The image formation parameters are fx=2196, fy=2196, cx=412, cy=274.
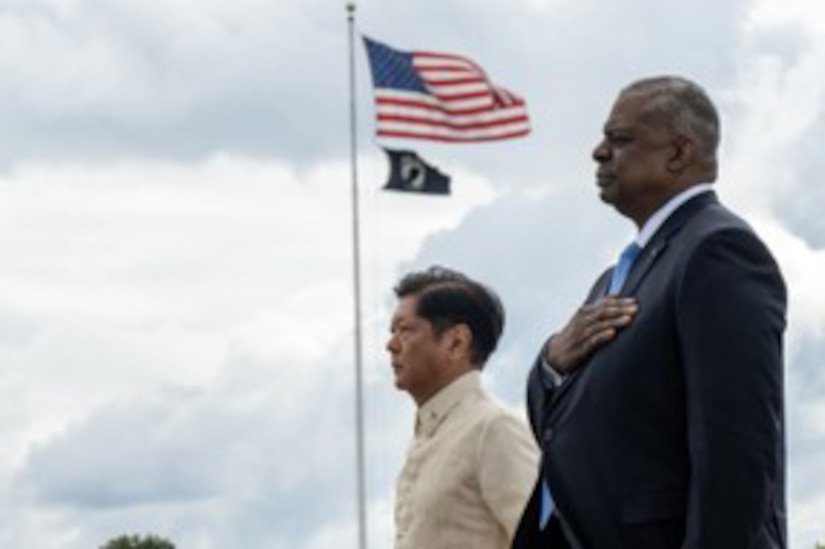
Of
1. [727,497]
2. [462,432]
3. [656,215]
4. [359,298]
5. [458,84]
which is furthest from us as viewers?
[359,298]

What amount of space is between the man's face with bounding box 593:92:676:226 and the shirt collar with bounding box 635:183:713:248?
2cm

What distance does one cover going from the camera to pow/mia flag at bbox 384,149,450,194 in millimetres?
26391

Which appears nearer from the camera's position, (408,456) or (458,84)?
(408,456)

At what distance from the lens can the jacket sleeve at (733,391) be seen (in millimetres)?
4125

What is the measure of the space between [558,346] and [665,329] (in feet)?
1.08

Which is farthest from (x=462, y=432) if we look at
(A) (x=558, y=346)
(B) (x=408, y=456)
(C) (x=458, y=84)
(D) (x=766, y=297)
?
(C) (x=458, y=84)

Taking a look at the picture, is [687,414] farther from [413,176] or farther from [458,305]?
[413,176]

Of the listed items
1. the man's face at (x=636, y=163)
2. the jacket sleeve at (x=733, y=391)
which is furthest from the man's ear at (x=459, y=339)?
the jacket sleeve at (x=733, y=391)

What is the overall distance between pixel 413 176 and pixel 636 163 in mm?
21975

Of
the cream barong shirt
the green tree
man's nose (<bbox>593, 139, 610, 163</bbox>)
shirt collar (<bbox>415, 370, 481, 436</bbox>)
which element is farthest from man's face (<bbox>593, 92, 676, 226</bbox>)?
the green tree

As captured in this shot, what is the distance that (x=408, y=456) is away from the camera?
6.98 metres

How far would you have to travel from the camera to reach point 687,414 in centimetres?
427

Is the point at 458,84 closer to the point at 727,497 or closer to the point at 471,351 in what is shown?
the point at 471,351

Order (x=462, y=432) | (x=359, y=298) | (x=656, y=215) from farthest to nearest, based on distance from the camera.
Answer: (x=359, y=298), (x=462, y=432), (x=656, y=215)
